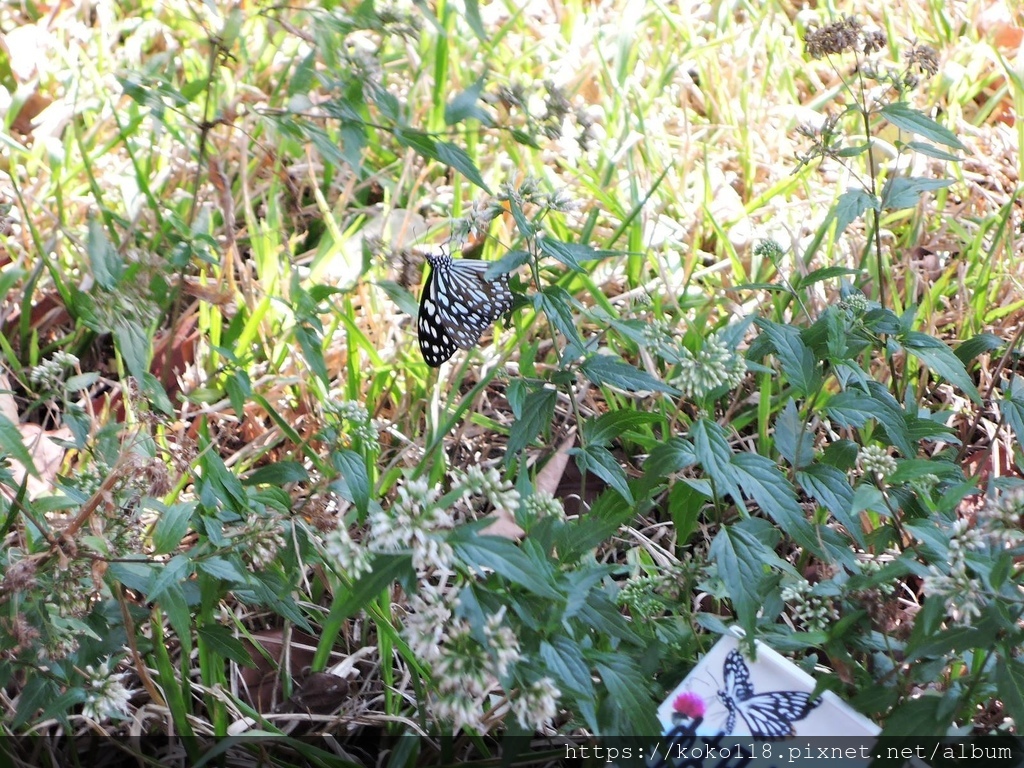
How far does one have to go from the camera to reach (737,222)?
2498mm

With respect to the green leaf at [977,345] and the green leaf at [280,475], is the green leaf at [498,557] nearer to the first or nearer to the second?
the green leaf at [280,475]

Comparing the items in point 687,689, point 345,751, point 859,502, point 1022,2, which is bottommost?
point 345,751

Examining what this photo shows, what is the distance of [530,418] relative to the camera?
5.10ft

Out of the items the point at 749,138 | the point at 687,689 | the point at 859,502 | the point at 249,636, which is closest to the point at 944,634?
the point at 859,502

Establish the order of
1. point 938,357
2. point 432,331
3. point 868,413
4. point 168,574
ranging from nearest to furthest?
point 168,574, point 868,413, point 938,357, point 432,331

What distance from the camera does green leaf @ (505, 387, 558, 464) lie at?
1.54 meters

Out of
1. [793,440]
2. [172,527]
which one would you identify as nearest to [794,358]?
[793,440]

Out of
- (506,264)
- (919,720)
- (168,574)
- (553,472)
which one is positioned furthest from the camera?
(553,472)

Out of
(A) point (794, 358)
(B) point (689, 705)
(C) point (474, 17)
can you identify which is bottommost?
(B) point (689, 705)

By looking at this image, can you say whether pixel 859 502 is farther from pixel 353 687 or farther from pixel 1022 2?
pixel 1022 2

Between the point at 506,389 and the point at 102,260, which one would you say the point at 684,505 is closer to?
the point at 506,389

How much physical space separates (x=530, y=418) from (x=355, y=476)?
0.29 meters

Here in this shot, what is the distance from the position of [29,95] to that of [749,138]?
202cm

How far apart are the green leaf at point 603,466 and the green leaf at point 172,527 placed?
57 cm
